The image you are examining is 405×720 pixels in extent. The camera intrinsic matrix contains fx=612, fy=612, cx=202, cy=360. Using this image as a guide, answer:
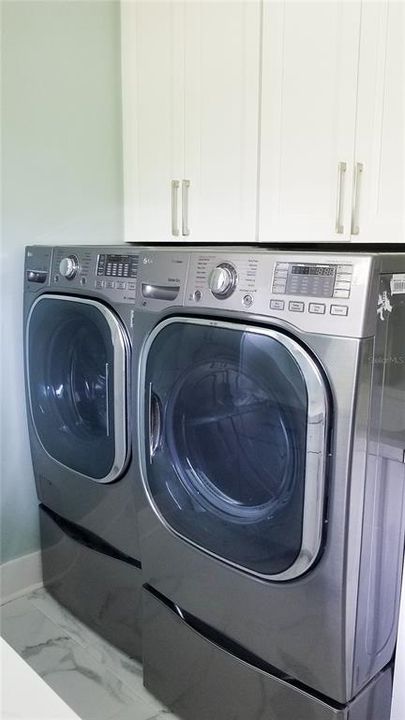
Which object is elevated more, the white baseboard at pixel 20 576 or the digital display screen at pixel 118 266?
the digital display screen at pixel 118 266

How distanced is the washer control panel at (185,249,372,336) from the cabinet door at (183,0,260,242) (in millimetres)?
513

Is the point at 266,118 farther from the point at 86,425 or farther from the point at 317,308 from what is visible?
the point at 86,425

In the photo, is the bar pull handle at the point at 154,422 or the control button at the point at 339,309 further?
the bar pull handle at the point at 154,422

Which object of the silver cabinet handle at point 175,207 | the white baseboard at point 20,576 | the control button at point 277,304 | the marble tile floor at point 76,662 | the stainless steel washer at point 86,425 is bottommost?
the marble tile floor at point 76,662

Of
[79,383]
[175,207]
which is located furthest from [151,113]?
[79,383]

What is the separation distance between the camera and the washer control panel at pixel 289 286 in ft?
3.70

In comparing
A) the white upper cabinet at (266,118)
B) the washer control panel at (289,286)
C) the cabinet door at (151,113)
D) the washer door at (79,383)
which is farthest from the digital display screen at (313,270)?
the cabinet door at (151,113)

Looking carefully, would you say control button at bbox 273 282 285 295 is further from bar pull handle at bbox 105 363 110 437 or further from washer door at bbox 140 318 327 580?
bar pull handle at bbox 105 363 110 437

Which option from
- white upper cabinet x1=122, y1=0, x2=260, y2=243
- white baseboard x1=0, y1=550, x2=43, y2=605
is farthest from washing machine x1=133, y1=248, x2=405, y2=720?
white baseboard x1=0, y1=550, x2=43, y2=605

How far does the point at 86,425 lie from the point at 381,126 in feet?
3.90

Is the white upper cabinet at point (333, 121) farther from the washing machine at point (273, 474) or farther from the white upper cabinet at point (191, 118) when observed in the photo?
the washing machine at point (273, 474)

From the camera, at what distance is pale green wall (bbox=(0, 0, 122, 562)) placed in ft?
6.62

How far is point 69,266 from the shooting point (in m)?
1.84

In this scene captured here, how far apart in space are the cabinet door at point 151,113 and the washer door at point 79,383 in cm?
48
